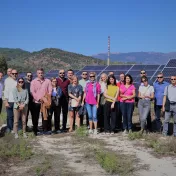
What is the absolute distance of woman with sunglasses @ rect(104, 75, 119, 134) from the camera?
8.59m

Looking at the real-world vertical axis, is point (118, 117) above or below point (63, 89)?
below

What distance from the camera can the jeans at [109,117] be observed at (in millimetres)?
8703

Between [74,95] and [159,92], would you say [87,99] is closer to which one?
[74,95]

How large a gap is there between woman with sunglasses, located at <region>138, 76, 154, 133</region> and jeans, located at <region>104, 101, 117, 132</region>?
74 cm

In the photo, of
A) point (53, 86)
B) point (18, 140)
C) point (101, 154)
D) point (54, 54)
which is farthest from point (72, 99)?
point (54, 54)

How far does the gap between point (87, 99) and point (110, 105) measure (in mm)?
659

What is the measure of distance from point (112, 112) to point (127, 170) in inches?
132

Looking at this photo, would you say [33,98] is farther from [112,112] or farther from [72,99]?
[112,112]

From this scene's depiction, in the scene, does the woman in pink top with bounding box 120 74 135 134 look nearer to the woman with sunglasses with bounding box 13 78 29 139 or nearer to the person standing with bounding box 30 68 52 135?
the person standing with bounding box 30 68 52 135

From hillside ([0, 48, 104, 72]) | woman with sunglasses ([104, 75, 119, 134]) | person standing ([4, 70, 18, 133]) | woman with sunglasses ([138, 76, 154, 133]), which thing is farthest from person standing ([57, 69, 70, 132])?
hillside ([0, 48, 104, 72])

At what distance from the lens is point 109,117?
28.9 feet

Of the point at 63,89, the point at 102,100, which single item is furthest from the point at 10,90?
the point at 102,100

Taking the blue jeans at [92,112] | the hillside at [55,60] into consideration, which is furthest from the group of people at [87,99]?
the hillside at [55,60]

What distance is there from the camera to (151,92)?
8.41 meters
